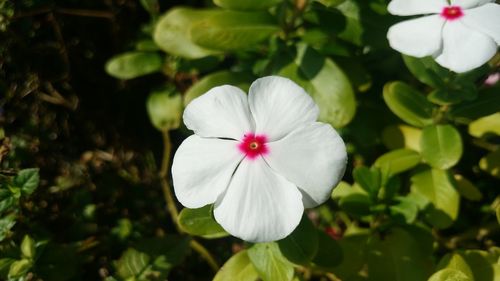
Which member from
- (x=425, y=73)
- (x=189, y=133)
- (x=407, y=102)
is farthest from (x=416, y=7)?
(x=189, y=133)

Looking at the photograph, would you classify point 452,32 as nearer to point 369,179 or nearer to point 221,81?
point 369,179

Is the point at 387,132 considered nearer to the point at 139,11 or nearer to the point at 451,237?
the point at 451,237

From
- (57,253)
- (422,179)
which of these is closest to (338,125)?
(422,179)

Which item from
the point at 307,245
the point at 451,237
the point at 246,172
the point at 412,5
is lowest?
the point at 451,237

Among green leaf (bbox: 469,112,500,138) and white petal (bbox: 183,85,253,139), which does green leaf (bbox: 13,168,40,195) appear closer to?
white petal (bbox: 183,85,253,139)

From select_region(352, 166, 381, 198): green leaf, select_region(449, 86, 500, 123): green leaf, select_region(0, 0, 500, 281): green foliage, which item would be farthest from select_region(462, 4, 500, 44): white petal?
select_region(352, 166, 381, 198): green leaf

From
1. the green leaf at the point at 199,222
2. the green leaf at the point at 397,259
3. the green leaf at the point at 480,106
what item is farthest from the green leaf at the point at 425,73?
the green leaf at the point at 199,222
